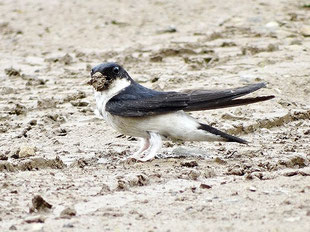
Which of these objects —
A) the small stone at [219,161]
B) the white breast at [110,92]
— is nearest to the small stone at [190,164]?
the small stone at [219,161]

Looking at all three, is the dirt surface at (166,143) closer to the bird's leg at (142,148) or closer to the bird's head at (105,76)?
the bird's leg at (142,148)

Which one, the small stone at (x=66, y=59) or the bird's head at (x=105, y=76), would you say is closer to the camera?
the bird's head at (x=105, y=76)

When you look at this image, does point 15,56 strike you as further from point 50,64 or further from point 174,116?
point 174,116

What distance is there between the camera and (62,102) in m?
7.43

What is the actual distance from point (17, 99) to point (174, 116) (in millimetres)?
2205

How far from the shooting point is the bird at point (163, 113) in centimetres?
572

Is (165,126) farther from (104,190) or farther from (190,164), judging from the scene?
(104,190)

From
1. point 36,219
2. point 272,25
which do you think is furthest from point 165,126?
point 272,25

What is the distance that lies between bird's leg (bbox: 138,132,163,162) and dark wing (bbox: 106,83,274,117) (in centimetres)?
15

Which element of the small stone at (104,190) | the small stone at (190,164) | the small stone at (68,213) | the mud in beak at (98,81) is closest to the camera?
the small stone at (68,213)

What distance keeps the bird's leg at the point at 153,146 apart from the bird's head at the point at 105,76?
0.48 metres

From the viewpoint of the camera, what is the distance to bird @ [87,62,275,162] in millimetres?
5723

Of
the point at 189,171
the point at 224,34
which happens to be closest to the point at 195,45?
the point at 224,34

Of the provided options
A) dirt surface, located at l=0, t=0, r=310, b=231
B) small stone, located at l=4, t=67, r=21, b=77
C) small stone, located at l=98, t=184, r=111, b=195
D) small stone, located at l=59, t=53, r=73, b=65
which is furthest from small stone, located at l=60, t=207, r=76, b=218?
small stone, located at l=59, t=53, r=73, b=65
